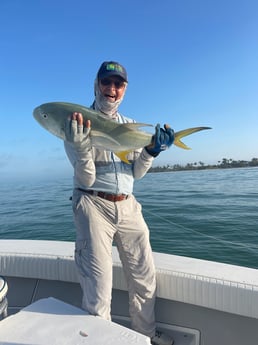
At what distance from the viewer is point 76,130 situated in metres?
2.29

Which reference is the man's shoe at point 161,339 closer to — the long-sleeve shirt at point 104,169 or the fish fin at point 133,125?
the long-sleeve shirt at point 104,169

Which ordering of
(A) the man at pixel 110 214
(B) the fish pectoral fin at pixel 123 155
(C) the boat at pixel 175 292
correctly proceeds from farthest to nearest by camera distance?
(B) the fish pectoral fin at pixel 123 155 < (C) the boat at pixel 175 292 < (A) the man at pixel 110 214

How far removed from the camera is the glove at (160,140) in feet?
8.75

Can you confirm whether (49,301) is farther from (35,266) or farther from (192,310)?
(192,310)

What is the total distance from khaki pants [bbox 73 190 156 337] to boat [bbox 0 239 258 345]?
0.56ft

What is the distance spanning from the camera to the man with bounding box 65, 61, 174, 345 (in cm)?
240

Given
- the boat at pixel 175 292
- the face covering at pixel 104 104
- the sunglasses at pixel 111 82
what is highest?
the sunglasses at pixel 111 82

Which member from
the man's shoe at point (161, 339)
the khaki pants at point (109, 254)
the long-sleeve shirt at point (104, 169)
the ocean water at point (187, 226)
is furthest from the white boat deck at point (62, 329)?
the ocean water at point (187, 226)

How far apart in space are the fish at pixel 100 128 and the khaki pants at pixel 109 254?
1.59ft

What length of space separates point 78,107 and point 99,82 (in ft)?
1.52

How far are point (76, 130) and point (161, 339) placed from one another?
2061mm

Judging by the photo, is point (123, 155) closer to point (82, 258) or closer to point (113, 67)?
point (113, 67)

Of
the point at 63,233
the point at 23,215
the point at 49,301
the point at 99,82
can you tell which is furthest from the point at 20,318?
the point at 23,215

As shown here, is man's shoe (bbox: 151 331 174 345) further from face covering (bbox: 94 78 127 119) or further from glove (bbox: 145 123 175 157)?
face covering (bbox: 94 78 127 119)
